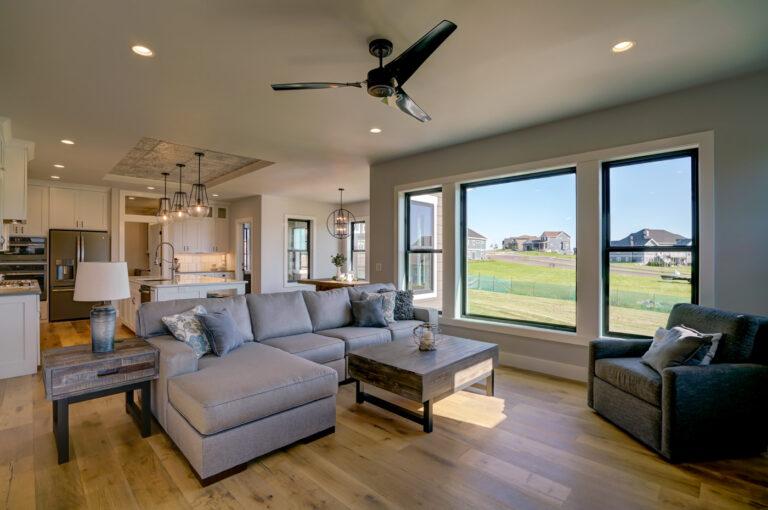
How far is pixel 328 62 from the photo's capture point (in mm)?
2736

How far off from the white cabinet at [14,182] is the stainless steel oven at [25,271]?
258cm

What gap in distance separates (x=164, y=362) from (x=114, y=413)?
3.36 ft

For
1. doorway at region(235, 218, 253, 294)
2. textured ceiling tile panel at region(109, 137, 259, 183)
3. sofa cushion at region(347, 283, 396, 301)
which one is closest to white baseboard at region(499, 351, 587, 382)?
sofa cushion at region(347, 283, 396, 301)

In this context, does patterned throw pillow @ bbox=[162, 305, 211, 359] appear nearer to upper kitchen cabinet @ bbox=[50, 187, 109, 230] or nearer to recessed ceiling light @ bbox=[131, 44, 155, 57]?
recessed ceiling light @ bbox=[131, 44, 155, 57]

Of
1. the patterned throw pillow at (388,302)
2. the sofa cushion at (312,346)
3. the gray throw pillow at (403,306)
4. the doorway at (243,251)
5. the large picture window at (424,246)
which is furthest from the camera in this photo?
the doorway at (243,251)

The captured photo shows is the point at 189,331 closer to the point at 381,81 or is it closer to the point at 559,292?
the point at 381,81

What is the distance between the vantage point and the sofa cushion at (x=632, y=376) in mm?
2410

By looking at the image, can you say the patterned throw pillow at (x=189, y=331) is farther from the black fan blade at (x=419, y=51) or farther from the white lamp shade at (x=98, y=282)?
the black fan blade at (x=419, y=51)

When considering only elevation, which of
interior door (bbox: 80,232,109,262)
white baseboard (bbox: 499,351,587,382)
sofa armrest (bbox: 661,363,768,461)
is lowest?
white baseboard (bbox: 499,351,587,382)

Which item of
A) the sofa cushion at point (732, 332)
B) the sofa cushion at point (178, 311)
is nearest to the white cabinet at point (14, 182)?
the sofa cushion at point (178, 311)

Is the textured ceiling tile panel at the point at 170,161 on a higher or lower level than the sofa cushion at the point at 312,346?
higher

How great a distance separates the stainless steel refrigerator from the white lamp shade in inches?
219

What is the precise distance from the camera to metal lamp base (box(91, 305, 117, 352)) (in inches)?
97.7

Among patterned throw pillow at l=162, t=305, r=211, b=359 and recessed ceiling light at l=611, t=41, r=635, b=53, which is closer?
recessed ceiling light at l=611, t=41, r=635, b=53
